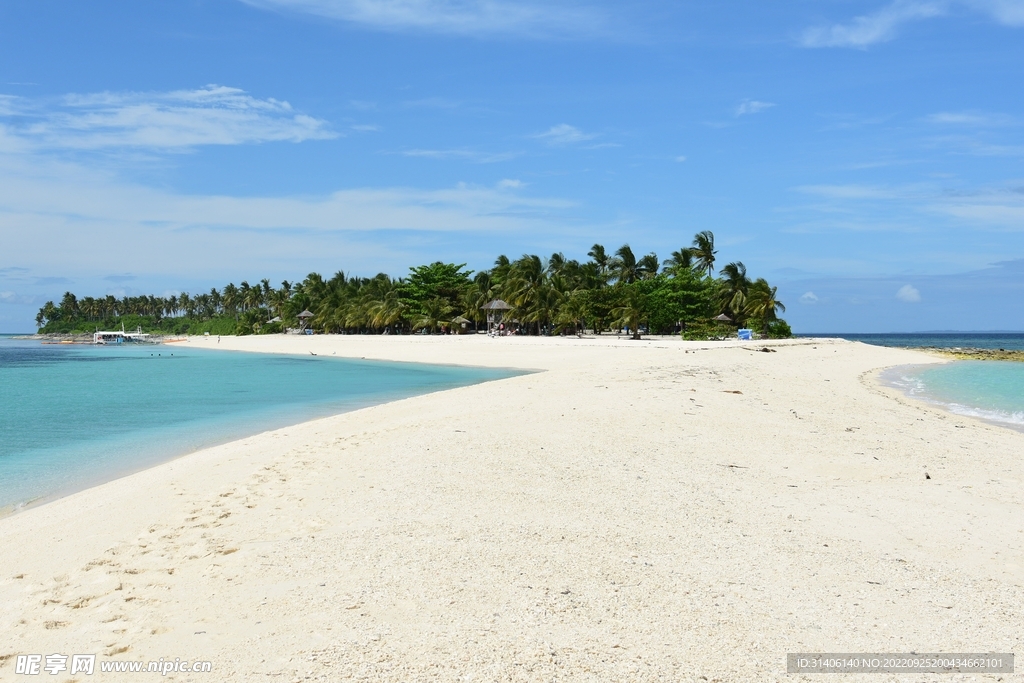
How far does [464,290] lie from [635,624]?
271 ft

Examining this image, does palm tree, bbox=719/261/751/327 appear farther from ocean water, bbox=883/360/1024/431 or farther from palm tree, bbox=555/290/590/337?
ocean water, bbox=883/360/1024/431

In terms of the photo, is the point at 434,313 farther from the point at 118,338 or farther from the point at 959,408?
the point at 118,338

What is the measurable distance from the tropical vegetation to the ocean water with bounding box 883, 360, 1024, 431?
26199mm

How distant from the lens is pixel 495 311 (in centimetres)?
7856

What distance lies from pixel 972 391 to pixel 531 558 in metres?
26.1

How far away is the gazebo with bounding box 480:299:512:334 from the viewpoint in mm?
75125

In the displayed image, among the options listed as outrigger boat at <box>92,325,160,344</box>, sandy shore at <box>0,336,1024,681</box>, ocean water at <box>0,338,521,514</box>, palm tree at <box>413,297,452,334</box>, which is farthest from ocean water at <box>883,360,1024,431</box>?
outrigger boat at <box>92,325,160,344</box>

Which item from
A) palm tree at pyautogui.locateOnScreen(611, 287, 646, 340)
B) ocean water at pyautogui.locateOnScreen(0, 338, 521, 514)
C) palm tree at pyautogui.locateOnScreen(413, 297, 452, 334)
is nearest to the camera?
ocean water at pyautogui.locateOnScreen(0, 338, 521, 514)

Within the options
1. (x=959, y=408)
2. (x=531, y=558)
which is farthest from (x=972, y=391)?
(x=531, y=558)

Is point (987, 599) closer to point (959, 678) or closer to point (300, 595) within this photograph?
point (959, 678)

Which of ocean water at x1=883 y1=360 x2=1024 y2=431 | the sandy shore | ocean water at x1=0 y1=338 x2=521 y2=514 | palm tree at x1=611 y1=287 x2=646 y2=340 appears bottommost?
ocean water at x1=0 y1=338 x2=521 y2=514

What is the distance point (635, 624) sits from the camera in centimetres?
452

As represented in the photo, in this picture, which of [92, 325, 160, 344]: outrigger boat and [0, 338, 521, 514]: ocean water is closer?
[0, 338, 521, 514]: ocean water

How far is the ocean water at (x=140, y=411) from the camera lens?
12.0m
